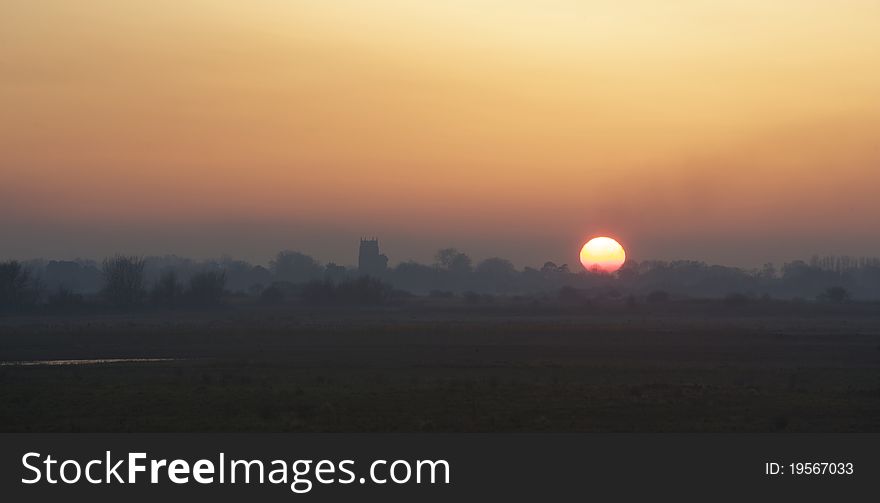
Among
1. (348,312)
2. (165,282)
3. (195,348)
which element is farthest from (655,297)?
(195,348)

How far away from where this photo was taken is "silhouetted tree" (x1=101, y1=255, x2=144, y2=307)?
148988 millimetres

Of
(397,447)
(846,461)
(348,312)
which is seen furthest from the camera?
(348,312)

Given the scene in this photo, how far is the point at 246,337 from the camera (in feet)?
274

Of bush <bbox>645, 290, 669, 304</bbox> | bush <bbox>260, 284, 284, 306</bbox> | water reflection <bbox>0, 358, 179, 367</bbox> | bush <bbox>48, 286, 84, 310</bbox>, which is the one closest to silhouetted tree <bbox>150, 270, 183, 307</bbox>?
bush <bbox>48, 286, 84, 310</bbox>

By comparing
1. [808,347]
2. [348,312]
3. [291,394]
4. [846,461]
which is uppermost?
[348,312]

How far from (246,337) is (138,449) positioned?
62063 mm

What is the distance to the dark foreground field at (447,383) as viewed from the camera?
31594 mm

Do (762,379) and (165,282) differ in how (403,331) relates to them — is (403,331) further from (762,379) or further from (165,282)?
(165,282)

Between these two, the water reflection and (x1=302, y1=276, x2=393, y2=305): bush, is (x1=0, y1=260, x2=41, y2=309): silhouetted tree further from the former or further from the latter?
the water reflection

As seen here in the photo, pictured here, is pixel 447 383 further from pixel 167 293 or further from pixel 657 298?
pixel 657 298

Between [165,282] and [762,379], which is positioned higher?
[165,282]

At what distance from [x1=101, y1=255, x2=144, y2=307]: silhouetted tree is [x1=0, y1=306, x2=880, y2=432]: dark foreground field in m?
66.9

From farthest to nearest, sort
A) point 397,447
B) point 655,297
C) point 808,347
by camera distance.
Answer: point 655,297 → point 808,347 → point 397,447

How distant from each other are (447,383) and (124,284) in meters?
121
